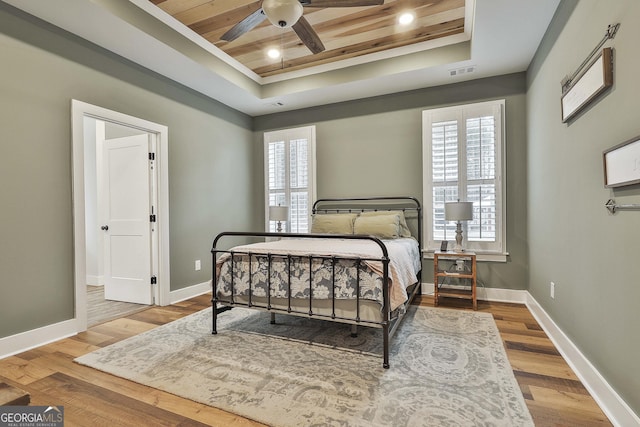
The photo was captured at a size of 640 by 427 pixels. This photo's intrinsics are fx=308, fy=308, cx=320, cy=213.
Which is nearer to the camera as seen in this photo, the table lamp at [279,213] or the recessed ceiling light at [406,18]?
Result: the recessed ceiling light at [406,18]

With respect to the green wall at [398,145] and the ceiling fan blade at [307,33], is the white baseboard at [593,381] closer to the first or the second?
the green wall at [398,145]

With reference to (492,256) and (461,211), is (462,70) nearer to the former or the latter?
(461,211)

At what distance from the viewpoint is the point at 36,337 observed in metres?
2.53

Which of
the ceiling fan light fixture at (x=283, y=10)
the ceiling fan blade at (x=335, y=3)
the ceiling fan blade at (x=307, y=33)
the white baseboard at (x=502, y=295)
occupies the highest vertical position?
the ceiling fan blade at (x=335, y=3)

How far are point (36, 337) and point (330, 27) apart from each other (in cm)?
394

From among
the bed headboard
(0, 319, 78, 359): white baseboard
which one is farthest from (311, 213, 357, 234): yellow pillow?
(0, 319, 78, 359): white baseboard

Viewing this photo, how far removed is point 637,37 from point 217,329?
338cm

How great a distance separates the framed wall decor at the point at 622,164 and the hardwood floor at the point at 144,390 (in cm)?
122

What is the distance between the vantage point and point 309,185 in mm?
4820

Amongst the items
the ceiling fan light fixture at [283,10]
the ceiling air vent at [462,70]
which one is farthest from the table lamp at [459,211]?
the ceiling fan light fixture at [283,10]

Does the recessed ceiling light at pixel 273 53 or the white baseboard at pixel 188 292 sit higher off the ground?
the recessed ceiling light at pixel 273 53

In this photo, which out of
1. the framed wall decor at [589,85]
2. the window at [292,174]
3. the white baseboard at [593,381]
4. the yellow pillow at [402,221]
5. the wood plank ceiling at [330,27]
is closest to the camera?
the white baseboard at [593,381]

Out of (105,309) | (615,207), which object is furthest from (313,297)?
(105,309)

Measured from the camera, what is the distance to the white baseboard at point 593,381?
1480mm
